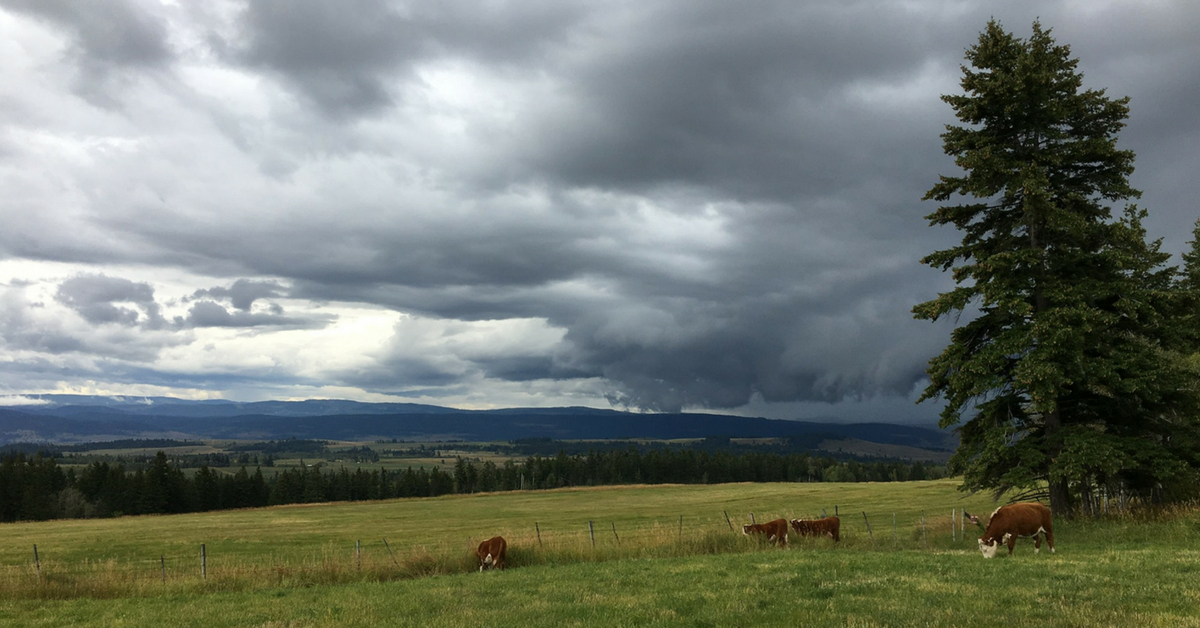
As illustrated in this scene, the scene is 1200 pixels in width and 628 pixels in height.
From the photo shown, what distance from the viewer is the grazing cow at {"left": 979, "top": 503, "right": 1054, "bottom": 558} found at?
19578 mm

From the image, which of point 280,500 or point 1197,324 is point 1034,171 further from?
point 280,500

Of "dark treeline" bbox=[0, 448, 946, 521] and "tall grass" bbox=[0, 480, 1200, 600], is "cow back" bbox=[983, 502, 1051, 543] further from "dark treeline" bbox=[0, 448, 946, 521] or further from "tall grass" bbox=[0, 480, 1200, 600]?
"dark treeline" bbox=[0, 448, 946, 521]

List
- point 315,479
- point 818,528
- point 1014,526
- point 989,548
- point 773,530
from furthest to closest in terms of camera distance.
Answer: point 315,479 → point 818,528 → point 773,530 → point 1014,526 → point 989,548

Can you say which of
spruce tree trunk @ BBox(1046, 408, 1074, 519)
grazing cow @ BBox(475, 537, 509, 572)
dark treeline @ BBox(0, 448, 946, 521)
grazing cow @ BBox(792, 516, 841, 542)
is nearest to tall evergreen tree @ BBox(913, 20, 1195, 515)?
spruce tree trunk @ BBox(1046, 408, 1074, 519)

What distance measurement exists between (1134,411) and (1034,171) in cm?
1025

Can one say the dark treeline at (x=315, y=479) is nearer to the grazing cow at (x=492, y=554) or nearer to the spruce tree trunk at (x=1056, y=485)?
the spruce tree trunk at (x=1056, y=485)

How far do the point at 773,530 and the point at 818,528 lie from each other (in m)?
2.34

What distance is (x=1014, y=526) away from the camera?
64.5ft

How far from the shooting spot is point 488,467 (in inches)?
6560

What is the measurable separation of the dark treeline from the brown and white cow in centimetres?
7293

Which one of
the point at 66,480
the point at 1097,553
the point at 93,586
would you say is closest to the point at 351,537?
the point at 93,586

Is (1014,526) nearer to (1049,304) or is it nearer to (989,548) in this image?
(989,548)

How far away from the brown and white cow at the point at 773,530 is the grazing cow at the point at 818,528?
147cm

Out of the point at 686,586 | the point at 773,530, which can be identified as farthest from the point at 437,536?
the point at 686,586
